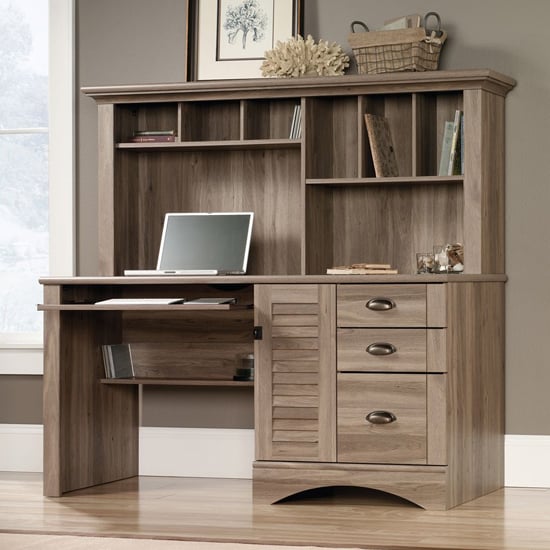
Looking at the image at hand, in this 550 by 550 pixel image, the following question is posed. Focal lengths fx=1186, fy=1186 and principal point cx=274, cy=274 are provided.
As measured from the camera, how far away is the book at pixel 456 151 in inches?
171

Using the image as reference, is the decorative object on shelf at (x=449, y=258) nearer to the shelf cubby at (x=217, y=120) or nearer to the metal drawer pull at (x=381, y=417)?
the metal drawer pull at (x=381, y=417)

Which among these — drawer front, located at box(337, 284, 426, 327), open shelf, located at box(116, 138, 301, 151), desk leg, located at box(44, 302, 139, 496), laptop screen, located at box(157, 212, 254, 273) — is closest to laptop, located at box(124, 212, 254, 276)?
laptop screen, located at box(157, 212, 254, 273)

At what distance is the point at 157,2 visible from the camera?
192 inches

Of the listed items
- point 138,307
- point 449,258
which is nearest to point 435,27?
point 449,258

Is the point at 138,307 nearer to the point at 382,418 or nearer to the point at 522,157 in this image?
the point at 382,418

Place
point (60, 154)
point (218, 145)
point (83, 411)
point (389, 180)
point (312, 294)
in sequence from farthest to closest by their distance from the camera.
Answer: point (60, 154) → point (218, 145) → point (83, 411) → point (389, 180) → point (312, 294)

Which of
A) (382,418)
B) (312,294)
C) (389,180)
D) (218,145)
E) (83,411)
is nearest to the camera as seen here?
(382,418)

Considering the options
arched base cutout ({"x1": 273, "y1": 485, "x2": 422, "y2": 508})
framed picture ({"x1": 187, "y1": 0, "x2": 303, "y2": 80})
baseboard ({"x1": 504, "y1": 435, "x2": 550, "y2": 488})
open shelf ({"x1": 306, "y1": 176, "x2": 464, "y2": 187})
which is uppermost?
framed picture ({"x1": 187, "y1": 0, "x2": 303, "y2": 80})

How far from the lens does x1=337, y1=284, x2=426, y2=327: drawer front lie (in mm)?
3994

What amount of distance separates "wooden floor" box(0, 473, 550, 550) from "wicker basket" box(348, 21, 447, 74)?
1.57m

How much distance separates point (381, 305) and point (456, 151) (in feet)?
2.38

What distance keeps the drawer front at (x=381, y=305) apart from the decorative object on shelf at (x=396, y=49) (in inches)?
34.9

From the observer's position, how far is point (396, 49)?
172 inches

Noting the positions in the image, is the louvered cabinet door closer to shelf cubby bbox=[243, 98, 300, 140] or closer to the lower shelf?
the lower shelf
